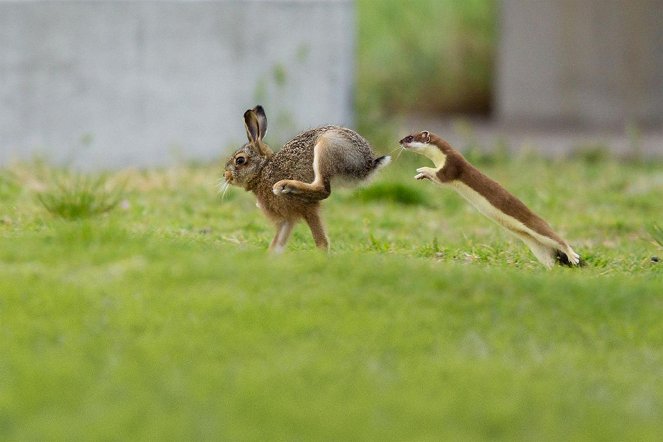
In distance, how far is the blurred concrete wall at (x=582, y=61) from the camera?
51.4 feet

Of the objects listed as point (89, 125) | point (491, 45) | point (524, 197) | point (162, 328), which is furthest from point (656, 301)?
point (491, 45)

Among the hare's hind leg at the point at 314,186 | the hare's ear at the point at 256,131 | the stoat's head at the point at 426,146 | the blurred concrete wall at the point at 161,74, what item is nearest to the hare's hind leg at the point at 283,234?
the hare's hind leg at the point at 314,186

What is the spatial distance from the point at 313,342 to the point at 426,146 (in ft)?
5.92

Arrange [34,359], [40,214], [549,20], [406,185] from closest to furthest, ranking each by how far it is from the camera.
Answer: [34,359], [40,214], [406,185], [549,20]

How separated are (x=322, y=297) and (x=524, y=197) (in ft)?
17.9

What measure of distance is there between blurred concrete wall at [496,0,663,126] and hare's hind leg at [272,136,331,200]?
33.0ft

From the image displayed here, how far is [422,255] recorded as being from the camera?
23.9 ft

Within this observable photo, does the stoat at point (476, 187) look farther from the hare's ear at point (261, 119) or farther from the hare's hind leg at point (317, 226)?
the hare's ear at point (261, 119)

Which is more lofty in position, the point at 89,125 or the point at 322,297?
the point at 322,297

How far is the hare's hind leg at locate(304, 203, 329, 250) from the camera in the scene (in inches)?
261

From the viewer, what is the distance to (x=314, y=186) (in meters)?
6.41

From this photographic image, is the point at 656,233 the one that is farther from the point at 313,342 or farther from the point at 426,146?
the point at 313,342

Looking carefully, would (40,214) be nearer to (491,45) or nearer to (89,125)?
(89,125)

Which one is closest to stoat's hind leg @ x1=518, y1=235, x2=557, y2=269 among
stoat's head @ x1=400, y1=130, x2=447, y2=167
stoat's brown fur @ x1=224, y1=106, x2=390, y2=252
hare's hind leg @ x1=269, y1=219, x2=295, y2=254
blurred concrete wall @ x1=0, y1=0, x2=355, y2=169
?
stoat's head @ x1=400, y1=130, x2=447, y2=167
